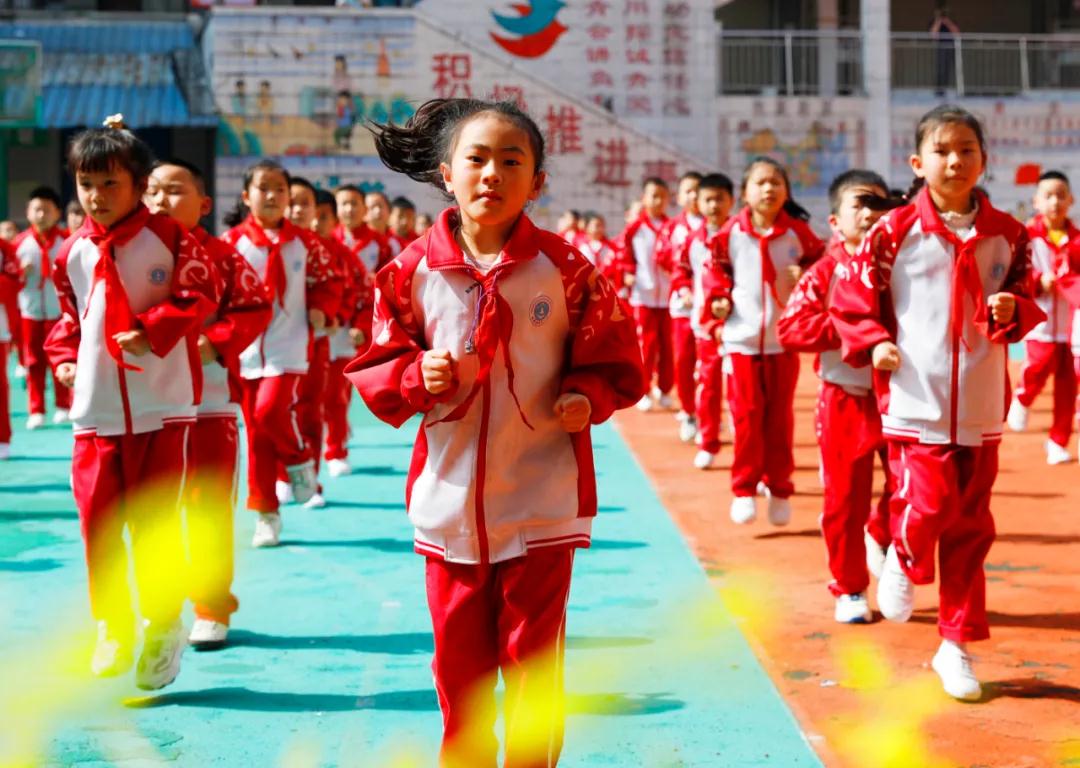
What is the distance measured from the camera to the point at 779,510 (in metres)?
7.97

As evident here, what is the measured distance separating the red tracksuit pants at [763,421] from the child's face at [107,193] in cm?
401

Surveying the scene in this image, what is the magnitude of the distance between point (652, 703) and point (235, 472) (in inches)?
77.2

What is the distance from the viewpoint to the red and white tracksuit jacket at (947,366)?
4949 millimetres

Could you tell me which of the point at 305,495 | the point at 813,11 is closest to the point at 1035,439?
the point at 305,495

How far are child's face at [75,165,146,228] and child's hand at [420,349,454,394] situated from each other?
1901 millimetres

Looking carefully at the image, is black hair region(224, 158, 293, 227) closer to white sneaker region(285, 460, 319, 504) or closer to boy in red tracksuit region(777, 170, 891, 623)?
white sneaker region(285, 460, 319, 504)

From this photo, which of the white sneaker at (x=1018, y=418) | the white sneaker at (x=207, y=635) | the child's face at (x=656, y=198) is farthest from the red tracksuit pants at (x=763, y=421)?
the child's face at (x=656, y=198)

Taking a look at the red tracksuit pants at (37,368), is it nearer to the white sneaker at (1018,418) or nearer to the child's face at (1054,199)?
the white sneaker at (1018,418)

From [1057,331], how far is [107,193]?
798 centimetres

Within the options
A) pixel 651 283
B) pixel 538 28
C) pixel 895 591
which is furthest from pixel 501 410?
pixel 538 28

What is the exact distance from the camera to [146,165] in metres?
5.00

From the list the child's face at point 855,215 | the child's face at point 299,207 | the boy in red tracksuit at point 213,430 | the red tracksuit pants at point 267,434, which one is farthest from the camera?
the child's face at point 299,207

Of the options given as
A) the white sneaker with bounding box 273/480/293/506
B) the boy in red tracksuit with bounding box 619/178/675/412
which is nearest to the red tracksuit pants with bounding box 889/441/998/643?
the white sneaker with bounding box 273/480/293/506

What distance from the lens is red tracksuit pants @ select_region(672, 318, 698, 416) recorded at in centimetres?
1203
